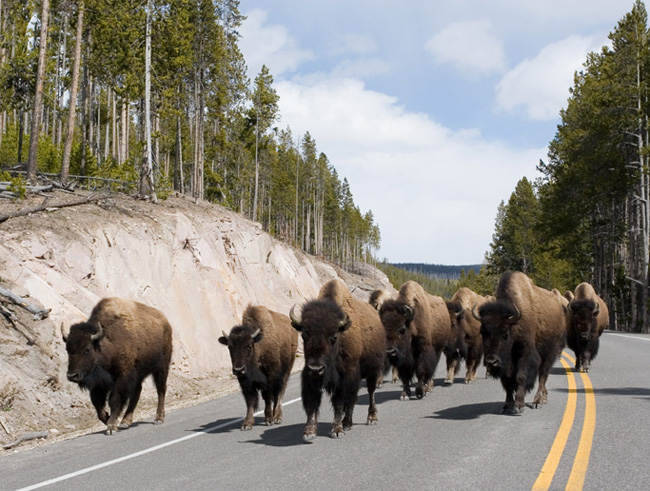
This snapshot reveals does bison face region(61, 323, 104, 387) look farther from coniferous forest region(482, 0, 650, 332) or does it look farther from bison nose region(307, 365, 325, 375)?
coniferous forest region(482, 0, 650, 332)

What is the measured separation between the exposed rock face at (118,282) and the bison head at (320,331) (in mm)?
5352

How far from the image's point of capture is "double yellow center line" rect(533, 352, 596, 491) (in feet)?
17.5

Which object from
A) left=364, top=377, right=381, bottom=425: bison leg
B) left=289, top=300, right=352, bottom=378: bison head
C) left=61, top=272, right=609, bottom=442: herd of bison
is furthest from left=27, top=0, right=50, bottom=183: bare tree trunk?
left=289, top=300, right=352, bottom=378: bison head

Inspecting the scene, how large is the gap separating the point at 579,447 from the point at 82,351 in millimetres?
7267

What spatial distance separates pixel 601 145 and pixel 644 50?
5.88 meters

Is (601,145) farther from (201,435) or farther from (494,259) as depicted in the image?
(494,259)

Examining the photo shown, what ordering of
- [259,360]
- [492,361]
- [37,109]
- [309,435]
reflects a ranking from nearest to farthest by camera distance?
[309,435], [492,361], [259,360], [37,109]

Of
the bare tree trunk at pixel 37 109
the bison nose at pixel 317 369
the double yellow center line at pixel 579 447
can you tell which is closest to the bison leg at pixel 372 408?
the bison nose at pixel 317 369

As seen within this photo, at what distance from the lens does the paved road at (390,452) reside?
570 cm

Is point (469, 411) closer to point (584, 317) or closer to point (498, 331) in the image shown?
point (498, 331)

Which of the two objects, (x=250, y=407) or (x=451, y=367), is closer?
(x=250, y=407)

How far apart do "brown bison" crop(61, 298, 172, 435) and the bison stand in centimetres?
413

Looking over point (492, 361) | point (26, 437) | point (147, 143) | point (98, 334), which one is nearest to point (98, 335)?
point (98, 334)

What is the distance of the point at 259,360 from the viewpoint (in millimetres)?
10070
